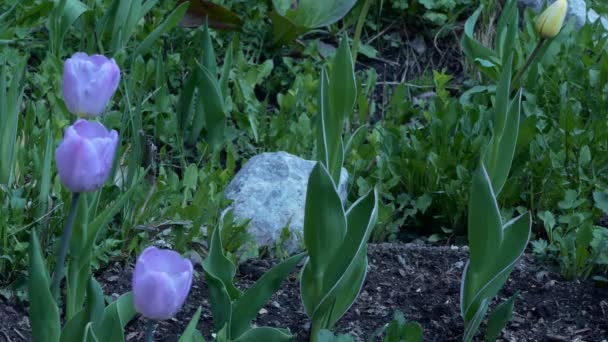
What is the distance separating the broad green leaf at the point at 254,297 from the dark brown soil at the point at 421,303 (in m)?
0.29

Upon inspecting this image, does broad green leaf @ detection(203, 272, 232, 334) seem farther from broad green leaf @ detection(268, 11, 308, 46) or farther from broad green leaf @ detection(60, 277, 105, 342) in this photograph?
broad green leaf @ detection(268, 11, 308, 46)

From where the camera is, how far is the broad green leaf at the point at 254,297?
1.69 meters

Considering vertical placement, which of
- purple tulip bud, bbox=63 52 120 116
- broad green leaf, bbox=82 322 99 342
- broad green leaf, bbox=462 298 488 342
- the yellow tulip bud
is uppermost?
purple tulip bud, bbox=63 52 120 116

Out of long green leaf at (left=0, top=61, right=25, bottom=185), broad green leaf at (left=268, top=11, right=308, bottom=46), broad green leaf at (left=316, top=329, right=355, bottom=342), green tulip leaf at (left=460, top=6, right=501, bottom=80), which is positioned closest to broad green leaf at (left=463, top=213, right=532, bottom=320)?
broad green leaf at (left=316, top=329, right=355, bottom=342)

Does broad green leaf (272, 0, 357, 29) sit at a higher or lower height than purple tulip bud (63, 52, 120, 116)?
lower

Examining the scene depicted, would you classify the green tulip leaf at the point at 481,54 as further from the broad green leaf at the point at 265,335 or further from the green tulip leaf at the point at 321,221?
the broad green leaf at the point at 265,335

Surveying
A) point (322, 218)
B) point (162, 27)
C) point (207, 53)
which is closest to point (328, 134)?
point (322, 218)

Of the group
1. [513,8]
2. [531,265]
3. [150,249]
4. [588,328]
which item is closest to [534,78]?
[513,8]

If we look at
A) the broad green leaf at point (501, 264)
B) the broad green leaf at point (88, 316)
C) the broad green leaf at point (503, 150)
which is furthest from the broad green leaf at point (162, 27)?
the broad green leaf at point (88, 316)

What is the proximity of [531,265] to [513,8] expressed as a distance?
3.16 ft

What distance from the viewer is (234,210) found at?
246cm

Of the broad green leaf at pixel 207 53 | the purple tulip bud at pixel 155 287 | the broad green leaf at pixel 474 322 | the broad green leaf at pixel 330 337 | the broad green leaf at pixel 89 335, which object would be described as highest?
the purple tulip bud at pixel 155 287

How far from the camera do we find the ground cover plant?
1.58m

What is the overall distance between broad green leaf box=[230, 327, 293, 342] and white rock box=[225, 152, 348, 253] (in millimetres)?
734
